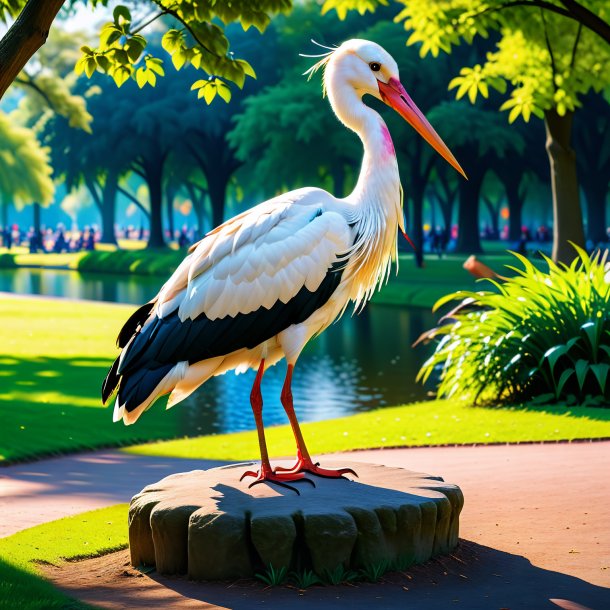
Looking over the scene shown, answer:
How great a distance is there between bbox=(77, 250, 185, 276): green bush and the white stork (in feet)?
138

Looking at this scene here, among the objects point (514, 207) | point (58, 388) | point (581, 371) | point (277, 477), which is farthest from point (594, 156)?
point (277, 477)

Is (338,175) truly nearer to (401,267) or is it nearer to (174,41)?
(401,267)

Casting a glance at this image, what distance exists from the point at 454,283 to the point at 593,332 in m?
25.5

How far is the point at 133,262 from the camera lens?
2076 inches

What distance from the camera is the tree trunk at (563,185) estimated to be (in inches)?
768

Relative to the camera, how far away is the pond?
15570mm

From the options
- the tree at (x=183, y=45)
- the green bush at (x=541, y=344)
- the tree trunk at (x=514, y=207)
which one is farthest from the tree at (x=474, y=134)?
the tree at (x=183, y=45)

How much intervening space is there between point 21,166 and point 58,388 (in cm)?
3467

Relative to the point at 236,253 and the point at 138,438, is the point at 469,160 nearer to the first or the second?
the point at 138,438

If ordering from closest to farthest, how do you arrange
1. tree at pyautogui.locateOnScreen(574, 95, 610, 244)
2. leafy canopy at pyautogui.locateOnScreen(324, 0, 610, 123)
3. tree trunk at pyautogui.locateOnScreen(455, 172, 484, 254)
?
1. leafy canopy at pyautogui.locateOnScreen(324, 0, 610, 123)
2. tree at pyautogui.locateOnScreen(574, 95, 610, 244)
3. tree trunk at pyautogui.locateOnScreen(455, 172, 484, 254)

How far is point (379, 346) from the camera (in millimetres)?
23219

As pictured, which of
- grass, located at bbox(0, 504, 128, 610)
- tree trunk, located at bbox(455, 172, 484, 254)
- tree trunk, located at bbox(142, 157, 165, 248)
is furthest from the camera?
tree trunk, located at bbox(142, 157, 165, 248)

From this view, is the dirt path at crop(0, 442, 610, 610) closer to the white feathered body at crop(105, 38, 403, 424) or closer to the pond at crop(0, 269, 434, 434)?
the white feathered body at crop(105, 38, 403, 424)

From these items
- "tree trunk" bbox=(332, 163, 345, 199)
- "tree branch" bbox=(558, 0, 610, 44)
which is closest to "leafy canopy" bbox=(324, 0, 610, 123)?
"tree branch" bbox=(558, 0, 610, 44)
